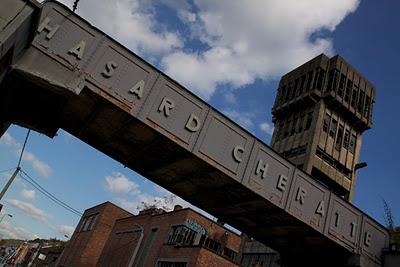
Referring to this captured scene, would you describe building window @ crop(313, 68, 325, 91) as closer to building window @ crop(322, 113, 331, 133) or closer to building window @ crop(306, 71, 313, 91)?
building window @ crop(306, 71, 313, 91)

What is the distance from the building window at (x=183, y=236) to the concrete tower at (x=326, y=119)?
12883 mm

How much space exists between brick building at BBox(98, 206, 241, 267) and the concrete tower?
10720mm

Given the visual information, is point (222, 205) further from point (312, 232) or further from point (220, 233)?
point (220, 233)

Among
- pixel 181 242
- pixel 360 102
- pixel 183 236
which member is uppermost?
pixel 360 102

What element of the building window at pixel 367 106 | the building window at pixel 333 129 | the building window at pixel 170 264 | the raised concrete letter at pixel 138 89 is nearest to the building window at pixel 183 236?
the building window at pixel 170 264

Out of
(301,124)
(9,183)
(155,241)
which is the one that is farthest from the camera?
(301,124)

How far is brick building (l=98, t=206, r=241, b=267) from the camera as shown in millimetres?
25922

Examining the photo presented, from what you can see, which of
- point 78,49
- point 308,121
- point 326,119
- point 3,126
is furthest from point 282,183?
point 326,119

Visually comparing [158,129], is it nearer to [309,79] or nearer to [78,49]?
[78,49]

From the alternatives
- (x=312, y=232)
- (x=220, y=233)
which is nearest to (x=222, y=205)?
(x=312, y=232)

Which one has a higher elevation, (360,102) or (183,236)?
(360,102)

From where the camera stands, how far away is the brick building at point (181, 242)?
85.0 ft

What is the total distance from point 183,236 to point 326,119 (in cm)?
2001

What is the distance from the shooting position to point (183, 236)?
28375 mm
